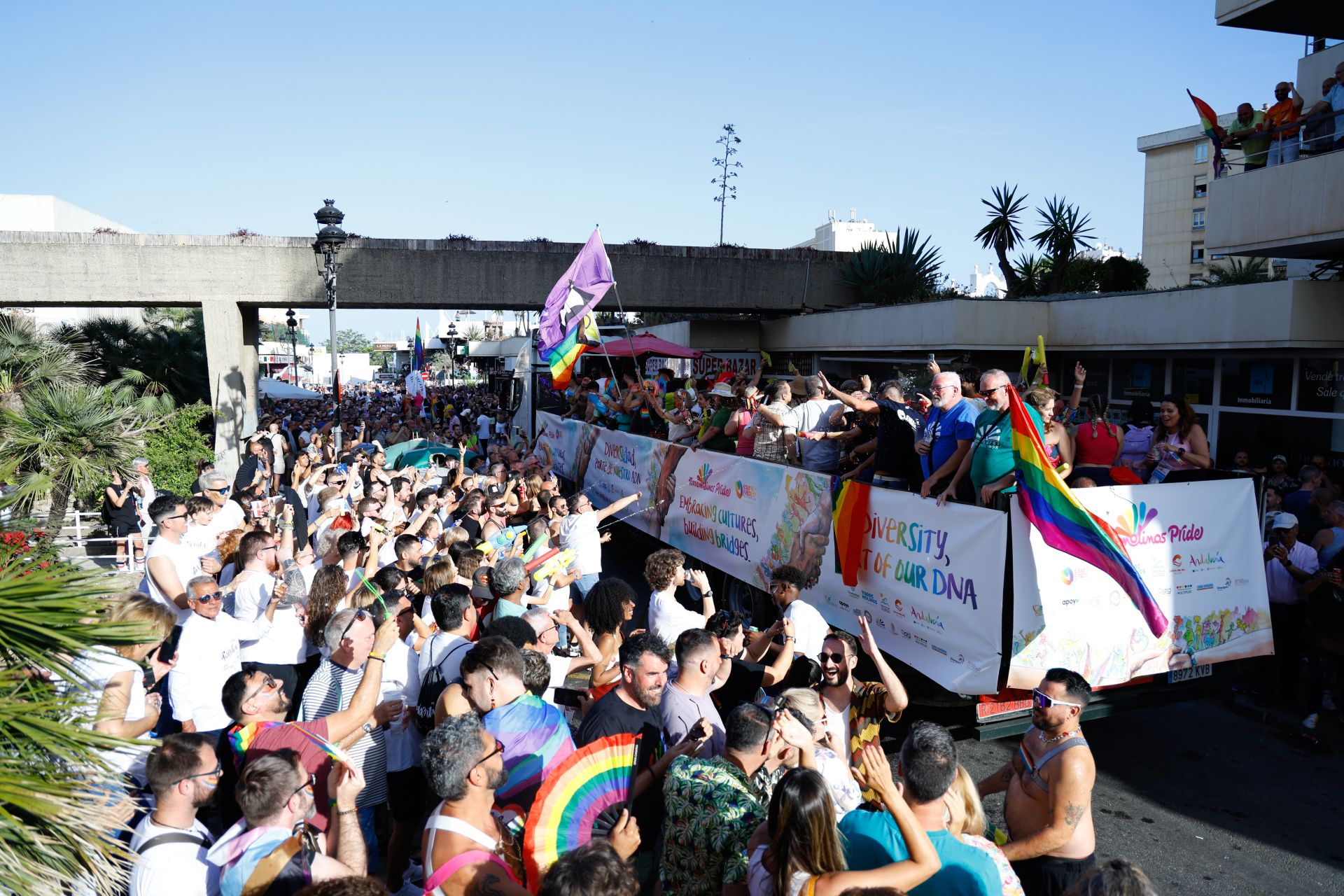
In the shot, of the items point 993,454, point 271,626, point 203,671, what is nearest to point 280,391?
point 271,626

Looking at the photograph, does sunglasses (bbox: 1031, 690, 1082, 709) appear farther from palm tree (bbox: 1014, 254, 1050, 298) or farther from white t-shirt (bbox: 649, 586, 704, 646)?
palm tree (bbox: 1014, 254, 1050, 298)

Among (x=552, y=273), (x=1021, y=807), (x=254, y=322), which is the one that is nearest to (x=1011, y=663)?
(x=1021, y=807)

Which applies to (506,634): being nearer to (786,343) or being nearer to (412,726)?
(412,726)

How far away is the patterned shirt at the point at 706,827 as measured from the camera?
3311 mm

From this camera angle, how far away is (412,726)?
15.5 feet

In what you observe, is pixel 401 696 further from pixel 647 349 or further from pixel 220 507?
pixel 647 349

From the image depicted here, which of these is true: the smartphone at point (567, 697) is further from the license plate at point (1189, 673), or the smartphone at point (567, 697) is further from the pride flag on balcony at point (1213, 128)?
the pride flag on balcony at point (1213, 128)

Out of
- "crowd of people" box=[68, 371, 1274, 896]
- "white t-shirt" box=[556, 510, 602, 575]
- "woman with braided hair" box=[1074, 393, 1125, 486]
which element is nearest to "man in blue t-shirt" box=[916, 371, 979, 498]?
"crowd of people" box=[68, 371, 1274, 896]

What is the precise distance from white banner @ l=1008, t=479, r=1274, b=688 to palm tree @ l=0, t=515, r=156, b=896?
4.72 meters

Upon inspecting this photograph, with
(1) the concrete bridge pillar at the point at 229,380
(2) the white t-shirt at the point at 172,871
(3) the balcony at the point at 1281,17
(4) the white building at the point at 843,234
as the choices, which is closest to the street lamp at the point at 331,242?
(1) the concrete bridge pillar at the point at 229,380

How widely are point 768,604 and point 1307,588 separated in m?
4.37

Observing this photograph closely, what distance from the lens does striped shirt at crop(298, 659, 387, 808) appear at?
14.5 ft

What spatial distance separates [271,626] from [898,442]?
15.3ft

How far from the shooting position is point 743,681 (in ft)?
17.9
